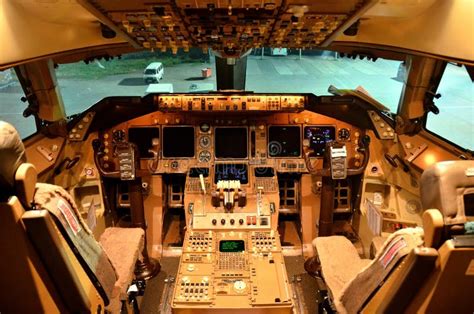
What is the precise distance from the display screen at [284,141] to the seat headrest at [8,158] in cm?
291

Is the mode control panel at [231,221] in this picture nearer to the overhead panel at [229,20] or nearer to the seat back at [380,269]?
the seat back at [380,269]

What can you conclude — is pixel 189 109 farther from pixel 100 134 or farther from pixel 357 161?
pixel 357 161

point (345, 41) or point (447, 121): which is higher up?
point (345, 41)

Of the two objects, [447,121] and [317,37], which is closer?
[317,37]

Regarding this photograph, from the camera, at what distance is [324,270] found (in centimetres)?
248

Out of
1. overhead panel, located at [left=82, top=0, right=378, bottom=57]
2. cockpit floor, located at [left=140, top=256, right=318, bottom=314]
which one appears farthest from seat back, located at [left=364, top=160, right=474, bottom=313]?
cockpit floor, located at [left=140, top=256, right=318, bottom=314]

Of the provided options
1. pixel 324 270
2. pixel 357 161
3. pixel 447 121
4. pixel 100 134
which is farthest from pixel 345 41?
pixel 447 121

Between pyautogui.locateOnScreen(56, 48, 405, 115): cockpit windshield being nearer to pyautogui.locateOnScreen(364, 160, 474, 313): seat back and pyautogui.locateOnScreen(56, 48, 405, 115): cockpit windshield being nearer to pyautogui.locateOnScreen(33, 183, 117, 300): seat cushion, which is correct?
pyautogui.locateOnScreen(33, 183, 117, 300): seat cushion

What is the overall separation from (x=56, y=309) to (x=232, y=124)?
9.00ft

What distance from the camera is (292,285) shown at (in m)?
3.55

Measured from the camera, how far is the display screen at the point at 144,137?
13.6 ft

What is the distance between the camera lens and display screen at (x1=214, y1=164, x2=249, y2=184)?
157 inches

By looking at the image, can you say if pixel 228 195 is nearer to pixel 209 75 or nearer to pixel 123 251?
pixel 123 251

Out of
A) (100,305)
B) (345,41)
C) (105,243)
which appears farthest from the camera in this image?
(345,41)
